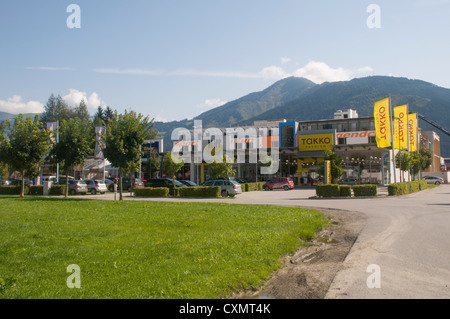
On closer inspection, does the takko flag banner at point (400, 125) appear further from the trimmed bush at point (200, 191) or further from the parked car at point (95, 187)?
the parked car at point (95, 187)

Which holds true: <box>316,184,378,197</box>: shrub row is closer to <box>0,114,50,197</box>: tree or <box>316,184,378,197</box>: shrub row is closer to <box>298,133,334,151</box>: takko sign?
<box>0,114,50,197</box>: tree

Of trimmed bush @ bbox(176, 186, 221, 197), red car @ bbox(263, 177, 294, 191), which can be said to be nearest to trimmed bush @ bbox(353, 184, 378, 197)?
trimmed bush @ bbox(176, 186, 221, 197)

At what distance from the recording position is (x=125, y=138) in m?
23.1

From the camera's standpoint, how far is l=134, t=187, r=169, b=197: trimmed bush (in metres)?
31.4

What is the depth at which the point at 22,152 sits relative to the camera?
966 inches

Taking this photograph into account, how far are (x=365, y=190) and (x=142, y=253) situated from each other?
78.1ft

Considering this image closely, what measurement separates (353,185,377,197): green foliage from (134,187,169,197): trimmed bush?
15.9 m

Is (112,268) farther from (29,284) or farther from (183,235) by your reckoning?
(183,235)

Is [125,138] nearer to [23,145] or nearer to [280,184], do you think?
[23,145]

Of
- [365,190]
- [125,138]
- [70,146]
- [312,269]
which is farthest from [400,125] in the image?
[312,269]

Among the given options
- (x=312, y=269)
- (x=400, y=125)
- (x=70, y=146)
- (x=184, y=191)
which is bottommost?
(x=312, y=269)

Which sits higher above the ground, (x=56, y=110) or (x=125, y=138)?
(x=56, y=110)

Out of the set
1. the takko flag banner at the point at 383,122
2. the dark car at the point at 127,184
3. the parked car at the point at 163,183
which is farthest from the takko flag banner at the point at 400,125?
the dark car at the point at 127,184

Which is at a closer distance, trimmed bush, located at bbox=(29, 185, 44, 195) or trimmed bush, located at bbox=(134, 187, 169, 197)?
trimmed bush, located at bbox=(134, 187, 169, 197)
